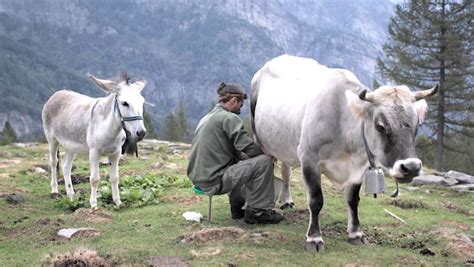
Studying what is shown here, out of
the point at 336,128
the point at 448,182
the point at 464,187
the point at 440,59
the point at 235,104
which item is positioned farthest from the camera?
the point at 440,59

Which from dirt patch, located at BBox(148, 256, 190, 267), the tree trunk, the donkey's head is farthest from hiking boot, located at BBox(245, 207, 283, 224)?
the tree trunk

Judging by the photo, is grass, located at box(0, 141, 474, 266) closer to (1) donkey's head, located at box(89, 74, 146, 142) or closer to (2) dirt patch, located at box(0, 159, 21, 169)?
(1) donkey's head, located at box(89, 74, 146, 142)

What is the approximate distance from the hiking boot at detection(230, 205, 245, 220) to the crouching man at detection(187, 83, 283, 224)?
0.39 metres

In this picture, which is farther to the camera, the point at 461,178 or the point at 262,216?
the point at 461,178

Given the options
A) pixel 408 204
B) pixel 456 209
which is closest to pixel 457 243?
pixel 408 204

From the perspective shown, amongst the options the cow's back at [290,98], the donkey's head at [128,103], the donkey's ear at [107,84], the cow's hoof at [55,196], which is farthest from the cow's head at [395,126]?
the cow's hoof at [55,196]

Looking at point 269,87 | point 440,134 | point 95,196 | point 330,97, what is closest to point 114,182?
point 95,196

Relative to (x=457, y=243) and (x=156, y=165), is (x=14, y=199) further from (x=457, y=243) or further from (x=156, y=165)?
(x=457, y=243)

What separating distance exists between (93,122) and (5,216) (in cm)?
252

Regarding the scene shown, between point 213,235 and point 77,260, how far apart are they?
6.77 ft

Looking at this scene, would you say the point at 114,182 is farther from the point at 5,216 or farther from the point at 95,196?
the point at 5,216

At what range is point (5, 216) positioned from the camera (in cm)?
1012

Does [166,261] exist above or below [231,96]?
below

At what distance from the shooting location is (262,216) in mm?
8766
